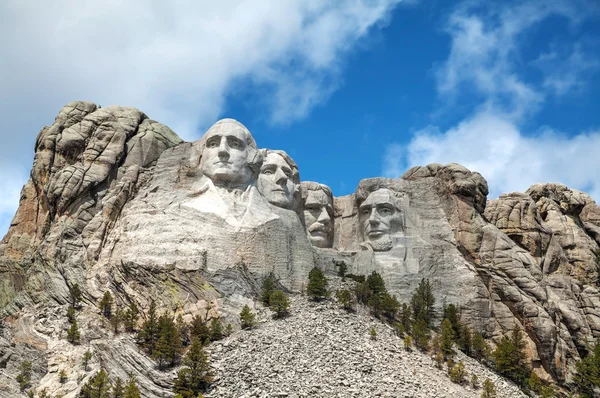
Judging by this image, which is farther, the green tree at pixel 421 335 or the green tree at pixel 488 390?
the green tree at pixel 421 335

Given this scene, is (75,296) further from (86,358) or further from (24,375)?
(24,375)

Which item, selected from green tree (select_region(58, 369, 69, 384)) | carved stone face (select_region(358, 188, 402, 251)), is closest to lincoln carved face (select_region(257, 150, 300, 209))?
carved stone face (select_region(358, 188, 402, 251))

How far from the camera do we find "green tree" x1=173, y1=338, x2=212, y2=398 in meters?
31.6

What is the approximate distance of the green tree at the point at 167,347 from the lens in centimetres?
3309

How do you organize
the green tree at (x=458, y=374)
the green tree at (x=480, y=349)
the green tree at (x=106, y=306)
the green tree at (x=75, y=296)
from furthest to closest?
1. the green tree at (x=480, y=349)
2. the green tree at (x=75, y=296)
3. the green tree at (x=106, y=306)
4. the green tree at (x=458, y=374)

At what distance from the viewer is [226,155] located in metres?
39.5

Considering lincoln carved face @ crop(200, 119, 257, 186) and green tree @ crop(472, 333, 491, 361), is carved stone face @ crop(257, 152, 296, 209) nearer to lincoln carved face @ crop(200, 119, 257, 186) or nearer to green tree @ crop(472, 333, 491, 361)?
lincoln carved face @ crop(200, 119, 257, 186)

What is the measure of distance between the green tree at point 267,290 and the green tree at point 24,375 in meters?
7.83

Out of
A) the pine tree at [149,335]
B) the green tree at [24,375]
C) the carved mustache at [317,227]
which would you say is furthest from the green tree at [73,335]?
the carved mustache at [317,227]

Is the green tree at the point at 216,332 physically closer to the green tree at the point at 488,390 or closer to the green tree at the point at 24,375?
the green tree at the point at 24,375

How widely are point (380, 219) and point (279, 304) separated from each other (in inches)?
289

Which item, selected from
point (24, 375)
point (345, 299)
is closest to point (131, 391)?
point (24, 375)

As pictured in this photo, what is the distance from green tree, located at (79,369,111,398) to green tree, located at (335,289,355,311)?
894 centimetres

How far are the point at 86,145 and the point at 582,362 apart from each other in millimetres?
18874
